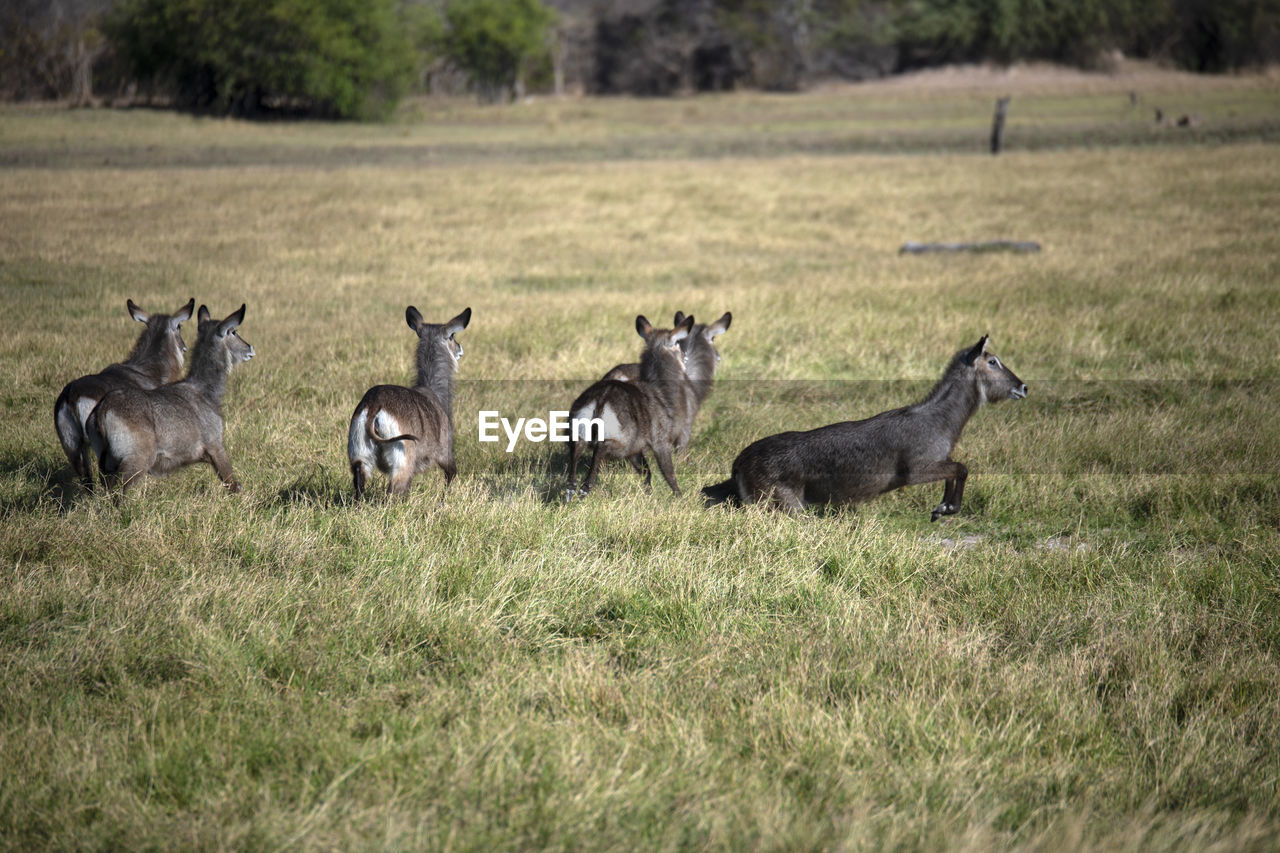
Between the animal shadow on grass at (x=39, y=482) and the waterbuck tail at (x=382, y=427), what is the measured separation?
193 centimetres

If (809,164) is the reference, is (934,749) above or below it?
below

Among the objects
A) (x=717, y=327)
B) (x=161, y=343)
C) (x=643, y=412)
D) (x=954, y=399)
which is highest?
(x=717, y=327)

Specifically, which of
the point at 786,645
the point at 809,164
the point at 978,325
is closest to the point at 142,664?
the point at 786,645

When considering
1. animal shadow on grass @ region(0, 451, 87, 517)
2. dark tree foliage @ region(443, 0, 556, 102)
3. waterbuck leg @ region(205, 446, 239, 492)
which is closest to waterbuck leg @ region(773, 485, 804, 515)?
waterbuck leg @ region(205, 446, 239, 492)

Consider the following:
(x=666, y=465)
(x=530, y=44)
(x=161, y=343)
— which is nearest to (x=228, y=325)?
(x=161, y=343)

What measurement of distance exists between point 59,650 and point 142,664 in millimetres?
354

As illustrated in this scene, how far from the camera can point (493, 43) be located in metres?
92.7

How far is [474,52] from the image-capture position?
93.1 m

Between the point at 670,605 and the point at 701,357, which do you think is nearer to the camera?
the point at 670,605

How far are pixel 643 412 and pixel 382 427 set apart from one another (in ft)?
5.96

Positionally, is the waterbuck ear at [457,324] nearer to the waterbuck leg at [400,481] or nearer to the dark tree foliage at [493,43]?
the waterbuck leg at [400,481]

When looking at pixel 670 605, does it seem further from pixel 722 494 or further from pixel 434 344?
pixel 434 344

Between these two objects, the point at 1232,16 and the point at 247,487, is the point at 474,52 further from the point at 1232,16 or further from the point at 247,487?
the point at 247,487

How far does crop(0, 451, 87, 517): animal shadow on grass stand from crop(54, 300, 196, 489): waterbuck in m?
0.22
